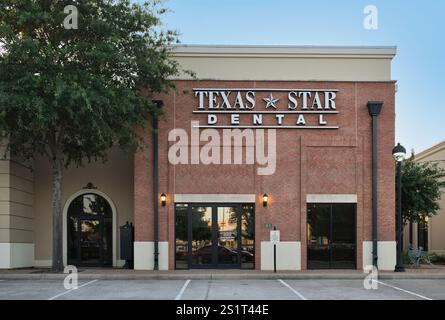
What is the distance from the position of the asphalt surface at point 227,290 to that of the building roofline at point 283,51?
9.12 m

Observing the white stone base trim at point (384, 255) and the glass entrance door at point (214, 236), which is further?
the glass entrance door at point (214, 236)

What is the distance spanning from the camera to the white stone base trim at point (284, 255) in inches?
926

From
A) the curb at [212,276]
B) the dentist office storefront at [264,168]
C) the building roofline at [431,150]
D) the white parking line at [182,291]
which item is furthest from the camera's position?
the building roofline at [431,150]

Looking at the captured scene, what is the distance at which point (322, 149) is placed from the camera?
24.0 meters

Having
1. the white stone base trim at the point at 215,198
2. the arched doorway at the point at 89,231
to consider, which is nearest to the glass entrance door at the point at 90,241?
the arched doorway at the point at 89,231

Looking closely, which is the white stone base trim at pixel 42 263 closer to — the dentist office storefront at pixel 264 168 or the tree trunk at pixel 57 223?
the tree trunk at pixel 57 223

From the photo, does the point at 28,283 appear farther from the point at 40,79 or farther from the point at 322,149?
the point at 322,149

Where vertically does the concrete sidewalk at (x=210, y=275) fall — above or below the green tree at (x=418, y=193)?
below

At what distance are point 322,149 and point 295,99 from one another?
2286mm

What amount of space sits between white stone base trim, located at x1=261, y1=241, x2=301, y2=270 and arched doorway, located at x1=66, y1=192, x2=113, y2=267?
7.10 meters

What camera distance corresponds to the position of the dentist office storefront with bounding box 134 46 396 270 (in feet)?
77.5

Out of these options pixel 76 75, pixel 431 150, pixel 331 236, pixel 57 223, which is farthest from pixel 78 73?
pixel 431 150

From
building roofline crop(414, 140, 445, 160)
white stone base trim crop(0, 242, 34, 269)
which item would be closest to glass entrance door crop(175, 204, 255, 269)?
white stone base trim crop(0, 242, 34, 269)

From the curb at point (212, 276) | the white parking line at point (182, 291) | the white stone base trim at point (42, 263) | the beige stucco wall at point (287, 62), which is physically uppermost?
the beige stucco wall at point (287, 62)
